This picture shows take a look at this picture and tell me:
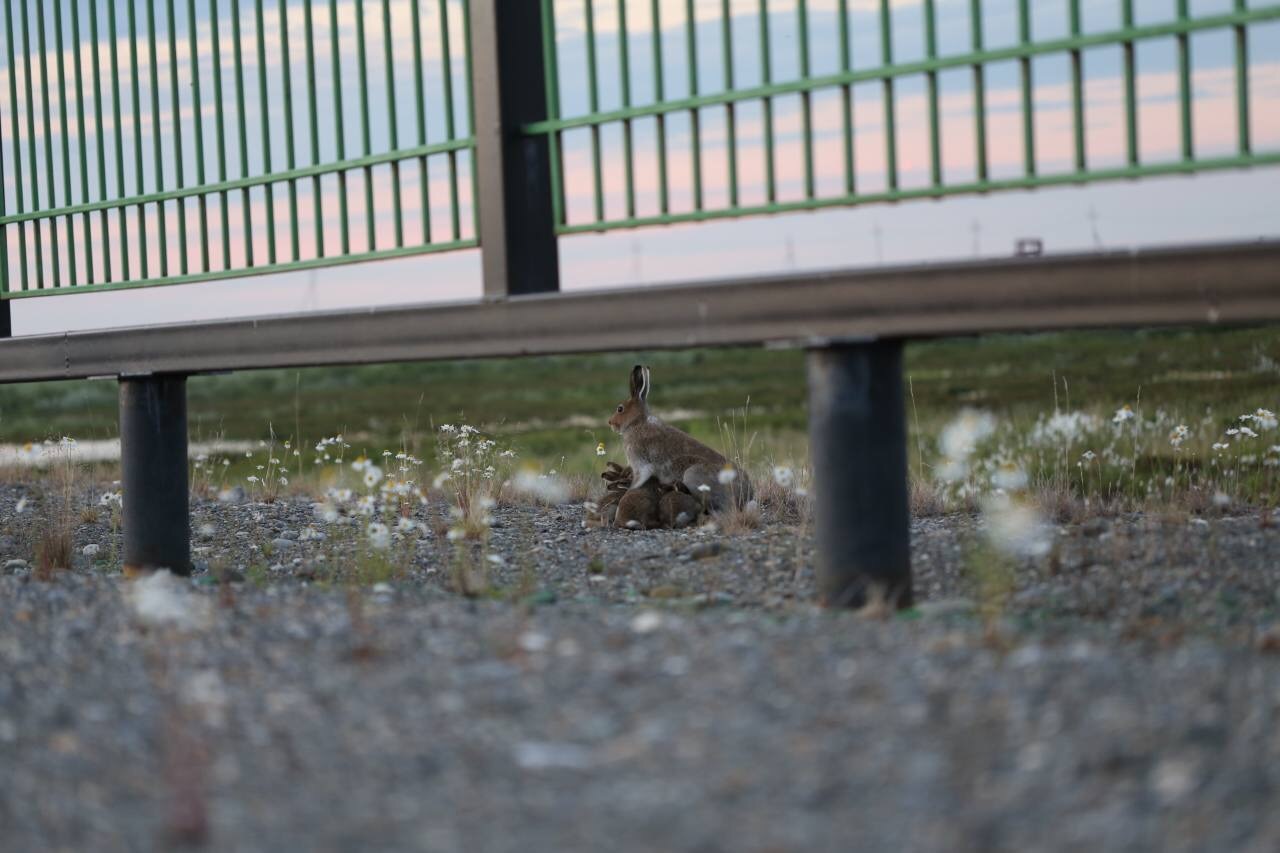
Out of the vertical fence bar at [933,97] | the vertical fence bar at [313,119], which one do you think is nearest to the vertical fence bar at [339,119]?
the vertical fence bar at [313,119]

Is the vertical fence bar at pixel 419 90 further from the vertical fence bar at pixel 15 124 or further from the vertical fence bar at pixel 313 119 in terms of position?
the vertical fence bar at pixel 15 124

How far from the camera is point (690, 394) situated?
4559 centimetres

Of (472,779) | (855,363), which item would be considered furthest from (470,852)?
(855,363)

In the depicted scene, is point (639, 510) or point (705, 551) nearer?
point (705, 551)

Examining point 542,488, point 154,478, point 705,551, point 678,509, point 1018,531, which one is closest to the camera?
point 1018,531

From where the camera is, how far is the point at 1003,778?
4.41 metres

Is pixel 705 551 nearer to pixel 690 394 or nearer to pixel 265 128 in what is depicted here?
pixel 265 128

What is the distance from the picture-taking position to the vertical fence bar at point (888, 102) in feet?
24.3

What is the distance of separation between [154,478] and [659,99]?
4888 mm

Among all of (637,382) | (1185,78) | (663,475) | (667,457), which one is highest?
(1185,78)

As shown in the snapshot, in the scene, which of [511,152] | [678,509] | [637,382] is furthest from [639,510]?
[511,152]

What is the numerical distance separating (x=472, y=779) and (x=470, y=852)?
47 centimetres

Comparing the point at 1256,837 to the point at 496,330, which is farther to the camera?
the point at 496,330

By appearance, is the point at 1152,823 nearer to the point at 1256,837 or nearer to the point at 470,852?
the point at 1256,837
